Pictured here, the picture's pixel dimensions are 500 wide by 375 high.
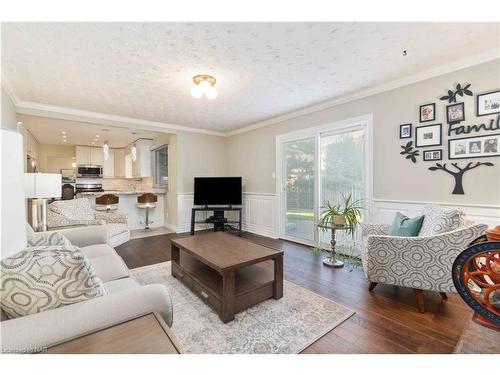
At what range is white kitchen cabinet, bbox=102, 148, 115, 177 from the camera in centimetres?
798

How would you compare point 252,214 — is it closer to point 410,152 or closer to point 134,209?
point 134,209

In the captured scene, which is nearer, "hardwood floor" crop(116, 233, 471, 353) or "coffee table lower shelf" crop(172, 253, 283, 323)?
"hardwood floor" crop(116, 233, 471, 353)

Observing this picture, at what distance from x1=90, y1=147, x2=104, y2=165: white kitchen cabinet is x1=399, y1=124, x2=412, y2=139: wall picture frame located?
8551mm

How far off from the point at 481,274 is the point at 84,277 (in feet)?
5.76

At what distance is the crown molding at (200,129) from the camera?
2541 millimetres

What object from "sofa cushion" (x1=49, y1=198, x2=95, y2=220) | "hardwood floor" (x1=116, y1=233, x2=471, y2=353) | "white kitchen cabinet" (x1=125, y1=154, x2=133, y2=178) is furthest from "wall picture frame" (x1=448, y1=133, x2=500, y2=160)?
"white kitchen cabinet" (x1=125, y1=154, x2=133, y2=178)

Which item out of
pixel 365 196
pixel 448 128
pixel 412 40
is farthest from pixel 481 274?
pixel 365 196

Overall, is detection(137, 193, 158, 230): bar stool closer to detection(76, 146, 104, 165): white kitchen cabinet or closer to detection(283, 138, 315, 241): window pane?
detection(283, 138, 315, 241): window pane

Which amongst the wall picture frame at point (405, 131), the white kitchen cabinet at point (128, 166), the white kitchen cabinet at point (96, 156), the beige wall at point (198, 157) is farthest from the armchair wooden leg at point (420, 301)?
the white kitchen cabinet at point (96, 156)

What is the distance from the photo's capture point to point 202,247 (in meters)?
2.51

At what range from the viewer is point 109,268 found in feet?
6.36

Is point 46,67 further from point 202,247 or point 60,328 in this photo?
point 60,328

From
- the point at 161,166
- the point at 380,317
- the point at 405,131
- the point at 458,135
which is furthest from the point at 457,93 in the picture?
the point at 161,166

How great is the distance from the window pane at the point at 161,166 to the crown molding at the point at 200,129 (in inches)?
51.2
